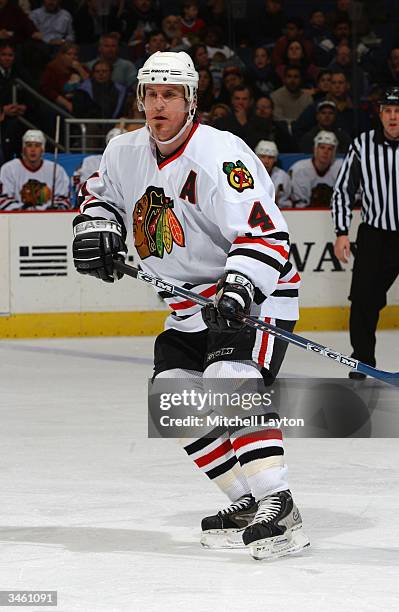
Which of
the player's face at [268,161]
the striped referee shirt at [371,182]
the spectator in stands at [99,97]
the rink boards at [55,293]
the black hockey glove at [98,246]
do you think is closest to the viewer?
the black hockey glove at [98,246]

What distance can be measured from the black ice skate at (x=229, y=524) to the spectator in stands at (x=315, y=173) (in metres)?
4.88

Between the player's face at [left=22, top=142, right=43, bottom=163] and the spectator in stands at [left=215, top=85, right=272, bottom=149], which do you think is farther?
the spectator in stands at [left=215, top=85, right=272, bottom=149]

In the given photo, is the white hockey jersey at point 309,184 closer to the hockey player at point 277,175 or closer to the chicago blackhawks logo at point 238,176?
the hockey player at point 277,175

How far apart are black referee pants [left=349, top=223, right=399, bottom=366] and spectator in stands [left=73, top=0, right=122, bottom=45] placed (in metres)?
4.63

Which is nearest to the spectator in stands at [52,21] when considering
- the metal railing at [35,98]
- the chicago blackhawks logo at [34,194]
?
the metal railing at [35,98]

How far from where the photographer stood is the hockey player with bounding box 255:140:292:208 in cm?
797

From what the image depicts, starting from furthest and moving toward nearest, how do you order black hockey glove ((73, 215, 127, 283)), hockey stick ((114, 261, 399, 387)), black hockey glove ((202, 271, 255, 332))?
black hockey glove ((73, 215, 127, 283)) → hockey stick ((114, 261, 399, 387)) → black hockey glove ((202, 271, 255, 332))

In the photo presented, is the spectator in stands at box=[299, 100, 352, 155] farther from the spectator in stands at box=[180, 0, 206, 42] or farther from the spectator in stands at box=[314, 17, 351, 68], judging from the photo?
the spectator in stands at box=[180, 0, 206, 42]

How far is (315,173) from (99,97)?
1.86 metres

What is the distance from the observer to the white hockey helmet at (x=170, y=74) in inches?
120

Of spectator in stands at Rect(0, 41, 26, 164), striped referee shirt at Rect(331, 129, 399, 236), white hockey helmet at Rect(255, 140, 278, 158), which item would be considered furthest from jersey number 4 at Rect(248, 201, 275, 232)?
spectator in stands at Rect(0, 41, 26, 164)

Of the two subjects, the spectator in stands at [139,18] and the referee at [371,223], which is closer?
the referee at [371,223]

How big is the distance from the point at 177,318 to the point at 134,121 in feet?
18.9

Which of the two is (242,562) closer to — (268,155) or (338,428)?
(338,428)
